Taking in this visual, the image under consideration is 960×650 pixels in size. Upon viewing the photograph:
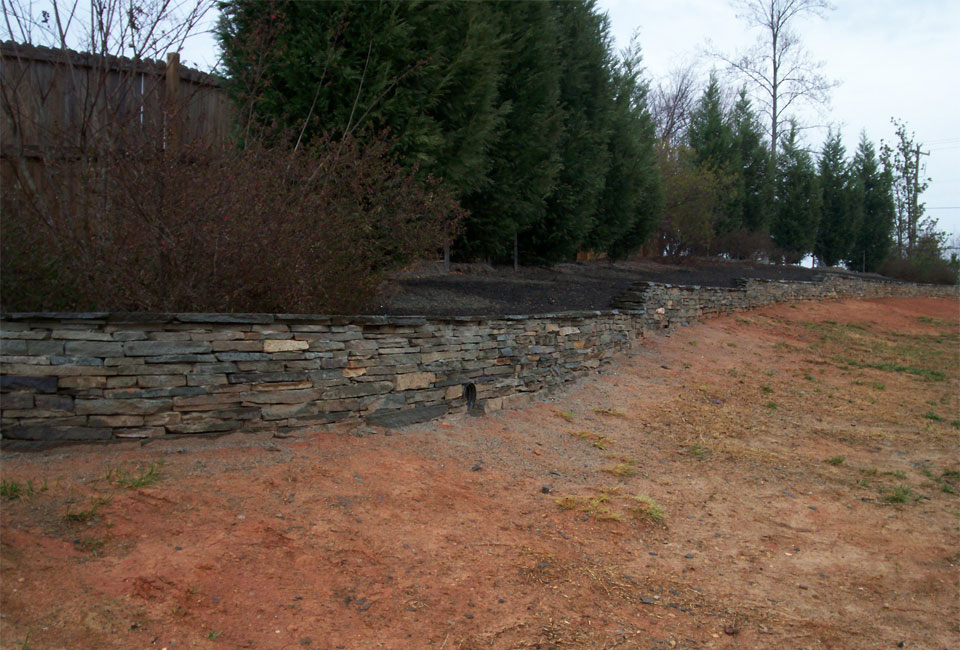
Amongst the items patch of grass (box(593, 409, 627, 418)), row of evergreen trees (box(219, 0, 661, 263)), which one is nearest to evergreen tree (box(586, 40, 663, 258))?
row of evergreen trees (box(219, 0, 661, 263))

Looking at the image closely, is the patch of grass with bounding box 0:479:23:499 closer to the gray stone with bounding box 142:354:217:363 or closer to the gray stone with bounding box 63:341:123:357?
the gray stone with bounding box 63:341:123:357

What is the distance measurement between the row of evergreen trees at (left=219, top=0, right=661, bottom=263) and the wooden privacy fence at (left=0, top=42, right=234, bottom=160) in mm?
961

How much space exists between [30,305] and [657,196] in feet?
51.5

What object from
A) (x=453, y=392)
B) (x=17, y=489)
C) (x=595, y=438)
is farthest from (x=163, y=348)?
(x=595, y=438)

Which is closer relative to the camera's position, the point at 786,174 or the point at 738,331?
the point at 738,331

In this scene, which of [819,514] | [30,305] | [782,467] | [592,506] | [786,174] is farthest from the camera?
[786,174]

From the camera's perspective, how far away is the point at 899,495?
630cm

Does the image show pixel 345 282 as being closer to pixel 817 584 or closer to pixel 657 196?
pixel 817 584

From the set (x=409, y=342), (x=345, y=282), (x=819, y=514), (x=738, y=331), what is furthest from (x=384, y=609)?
(x=738, y=331)

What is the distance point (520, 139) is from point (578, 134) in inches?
112

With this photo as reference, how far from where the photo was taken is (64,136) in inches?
234

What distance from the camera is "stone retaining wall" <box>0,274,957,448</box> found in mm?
4371

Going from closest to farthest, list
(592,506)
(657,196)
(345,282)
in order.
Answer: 1. (592,506)
2. (345,282)
3. (657,196)

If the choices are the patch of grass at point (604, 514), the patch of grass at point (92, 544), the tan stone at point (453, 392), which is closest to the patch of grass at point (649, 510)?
the patch of grass at point (604, 514)
